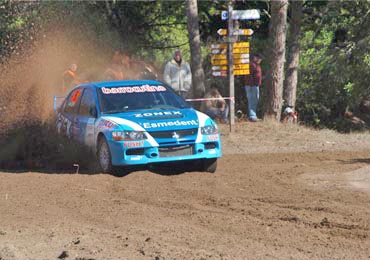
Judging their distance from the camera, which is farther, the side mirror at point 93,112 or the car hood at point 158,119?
the side mirror at point 93,112

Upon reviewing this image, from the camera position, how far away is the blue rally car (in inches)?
455

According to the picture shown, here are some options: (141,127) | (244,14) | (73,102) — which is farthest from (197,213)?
(244,14)

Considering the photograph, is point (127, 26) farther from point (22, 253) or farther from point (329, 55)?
point (22, 253)

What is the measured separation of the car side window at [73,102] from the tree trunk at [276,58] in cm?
747

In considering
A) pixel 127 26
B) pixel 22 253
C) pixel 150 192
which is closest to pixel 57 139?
pixel 150 192

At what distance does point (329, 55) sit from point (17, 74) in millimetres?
9624

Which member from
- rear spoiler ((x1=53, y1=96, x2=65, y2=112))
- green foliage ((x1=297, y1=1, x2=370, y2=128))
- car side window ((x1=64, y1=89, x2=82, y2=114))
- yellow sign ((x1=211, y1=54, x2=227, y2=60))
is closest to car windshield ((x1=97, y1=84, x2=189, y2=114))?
car side window ((x1=64, y1=89, x2=82, y2=114))

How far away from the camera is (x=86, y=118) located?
1296cm

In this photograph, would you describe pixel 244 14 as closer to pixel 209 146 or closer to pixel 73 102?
pixel 73 102

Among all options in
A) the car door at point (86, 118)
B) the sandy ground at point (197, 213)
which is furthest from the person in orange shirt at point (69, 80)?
the sandy ground at point (197, 213)

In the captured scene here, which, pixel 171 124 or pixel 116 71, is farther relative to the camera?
pixel 116 71

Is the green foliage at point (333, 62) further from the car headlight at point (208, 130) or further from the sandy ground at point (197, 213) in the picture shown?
the car headlight at point (208, 130)

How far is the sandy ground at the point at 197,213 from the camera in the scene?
7.12m

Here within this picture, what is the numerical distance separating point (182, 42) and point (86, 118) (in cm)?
1416
